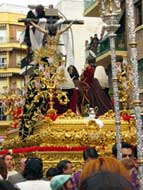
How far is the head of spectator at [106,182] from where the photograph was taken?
282cm

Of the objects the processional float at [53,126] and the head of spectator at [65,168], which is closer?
the head of spectator at [65,168]

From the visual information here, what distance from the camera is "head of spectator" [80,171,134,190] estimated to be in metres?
2.82

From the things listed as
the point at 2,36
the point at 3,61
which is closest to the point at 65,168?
the point at 3,61

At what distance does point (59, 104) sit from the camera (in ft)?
45.6

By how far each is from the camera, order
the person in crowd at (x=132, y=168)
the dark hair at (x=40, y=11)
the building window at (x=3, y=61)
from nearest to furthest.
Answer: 1. the person in crowd at (x=132, y=168)
2. the dark hair at (x=40, y=11)
3. the building window at (x=3, y=61)

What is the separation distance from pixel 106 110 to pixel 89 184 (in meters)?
11.9

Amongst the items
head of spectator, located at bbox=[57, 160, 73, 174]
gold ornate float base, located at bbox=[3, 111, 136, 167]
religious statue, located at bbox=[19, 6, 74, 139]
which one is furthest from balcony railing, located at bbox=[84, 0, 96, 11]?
head of spectator, located at bbox=[57, 160, 73, 174]

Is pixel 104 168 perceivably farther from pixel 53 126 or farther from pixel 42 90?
pixel 42 90

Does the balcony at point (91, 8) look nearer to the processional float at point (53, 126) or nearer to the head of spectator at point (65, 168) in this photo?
the processional float at point (53, 126)

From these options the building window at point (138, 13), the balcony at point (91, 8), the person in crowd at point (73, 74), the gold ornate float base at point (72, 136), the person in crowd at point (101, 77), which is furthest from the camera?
the balcony at point (91, 8)

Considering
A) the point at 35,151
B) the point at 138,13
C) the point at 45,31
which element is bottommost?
the point at 35,151

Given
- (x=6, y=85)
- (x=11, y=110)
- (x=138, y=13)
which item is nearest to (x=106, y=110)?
(x=11, y=110)

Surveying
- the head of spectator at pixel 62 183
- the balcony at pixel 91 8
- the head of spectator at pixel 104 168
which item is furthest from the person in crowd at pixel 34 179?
the balcony at pixel 91 8

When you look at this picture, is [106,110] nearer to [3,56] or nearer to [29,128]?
[29,128]
